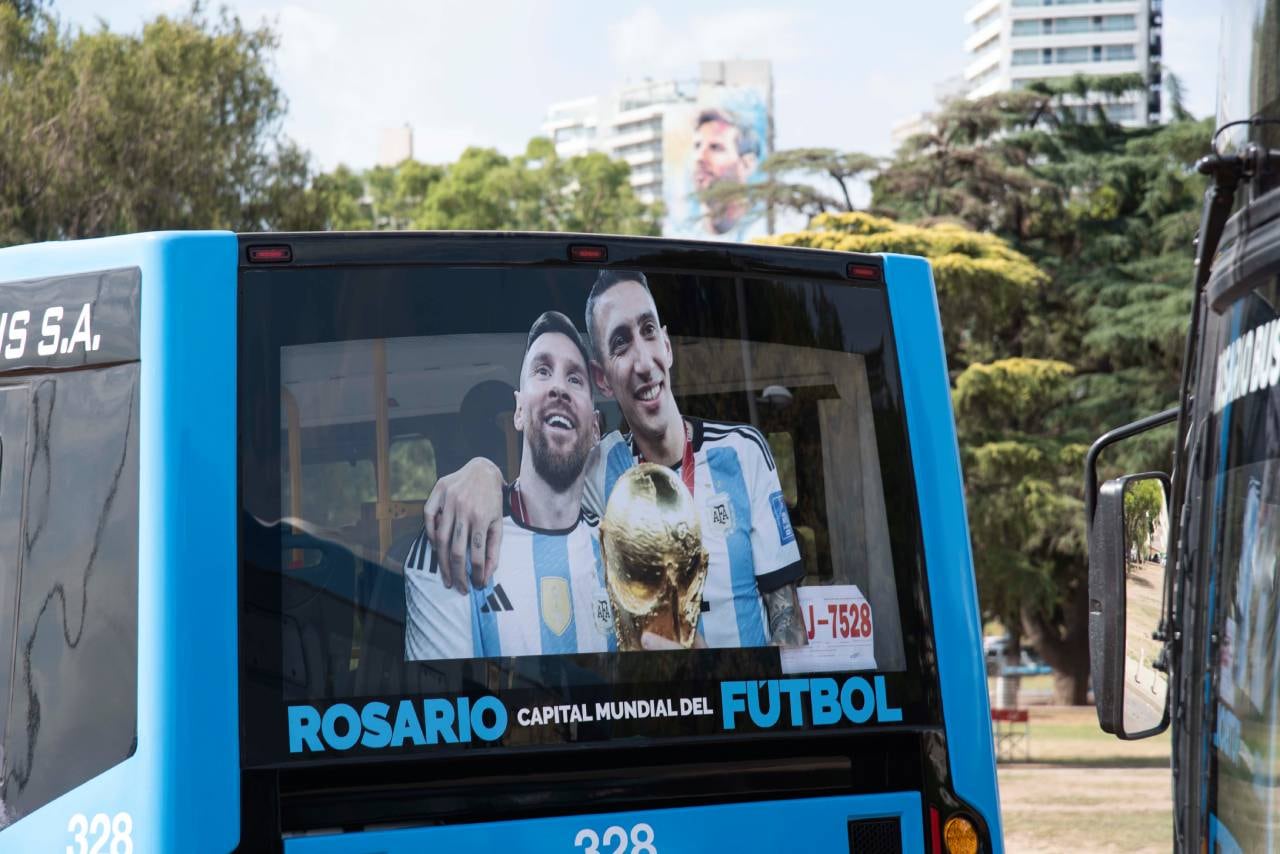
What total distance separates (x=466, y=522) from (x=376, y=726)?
1.88 ft

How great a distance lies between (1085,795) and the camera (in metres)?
19.2

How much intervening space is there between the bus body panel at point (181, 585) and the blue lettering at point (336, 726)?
222 millimetres

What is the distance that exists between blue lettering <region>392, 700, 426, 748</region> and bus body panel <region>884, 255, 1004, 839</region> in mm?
1526

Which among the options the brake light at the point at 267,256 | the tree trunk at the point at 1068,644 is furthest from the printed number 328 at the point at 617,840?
the tree trunk at the point at 1068,644

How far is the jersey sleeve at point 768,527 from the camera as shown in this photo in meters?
4.70

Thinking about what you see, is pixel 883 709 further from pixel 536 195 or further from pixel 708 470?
pixel 536 195

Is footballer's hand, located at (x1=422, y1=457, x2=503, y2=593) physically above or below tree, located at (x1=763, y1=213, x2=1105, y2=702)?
below

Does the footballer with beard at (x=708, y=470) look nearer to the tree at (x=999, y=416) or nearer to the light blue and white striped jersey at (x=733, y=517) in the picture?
the light blue and white striped jersey at (x=733, y=517)

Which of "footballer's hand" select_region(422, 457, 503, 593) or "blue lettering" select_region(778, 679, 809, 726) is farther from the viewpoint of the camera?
"blue lettering" select_region(778, 679, 809, 726)

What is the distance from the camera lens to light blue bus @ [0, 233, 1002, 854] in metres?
4.22

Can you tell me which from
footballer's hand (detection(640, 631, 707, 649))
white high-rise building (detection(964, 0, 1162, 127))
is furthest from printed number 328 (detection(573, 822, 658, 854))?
white high-rise building (detection(964, 0, 1162, 127))

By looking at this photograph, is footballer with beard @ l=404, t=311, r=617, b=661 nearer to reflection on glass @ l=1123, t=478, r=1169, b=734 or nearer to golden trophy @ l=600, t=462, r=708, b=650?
golden trophy @ l=600, t=462, r=708, b=650

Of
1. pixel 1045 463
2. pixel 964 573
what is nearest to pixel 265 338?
pixel 964 573

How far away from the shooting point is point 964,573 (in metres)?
4.96
